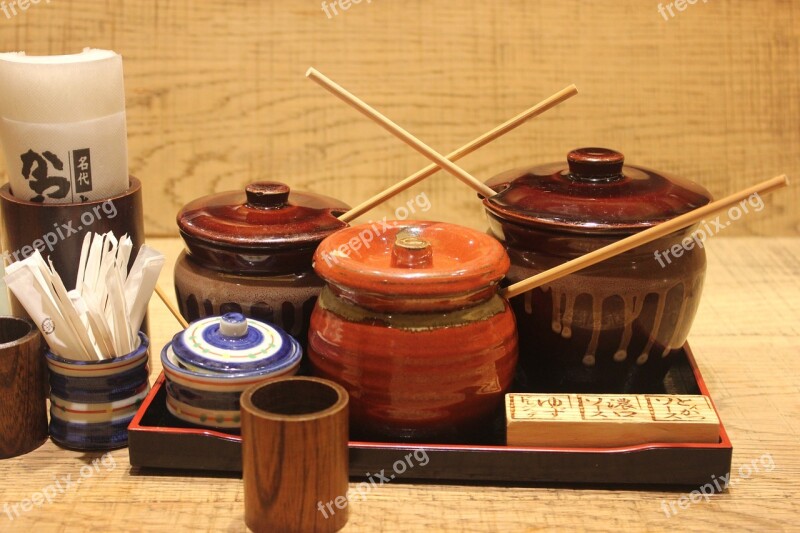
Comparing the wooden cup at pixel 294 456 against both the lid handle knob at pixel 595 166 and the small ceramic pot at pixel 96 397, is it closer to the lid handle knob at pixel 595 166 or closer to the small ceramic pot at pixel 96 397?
the small ceramic pot at pixel 96 397

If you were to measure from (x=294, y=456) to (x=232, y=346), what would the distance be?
0.19m

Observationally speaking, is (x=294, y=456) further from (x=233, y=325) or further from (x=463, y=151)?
(x=463, y=151)

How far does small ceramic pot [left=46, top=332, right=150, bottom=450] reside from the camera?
3.82 feet

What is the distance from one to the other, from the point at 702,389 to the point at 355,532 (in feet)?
1.57

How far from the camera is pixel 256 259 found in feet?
4.03

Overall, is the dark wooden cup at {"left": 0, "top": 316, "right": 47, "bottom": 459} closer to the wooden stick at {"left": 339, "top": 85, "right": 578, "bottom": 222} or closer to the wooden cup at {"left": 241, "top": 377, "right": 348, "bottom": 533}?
the wooden cup at {"left": 241, "top": 377, "right": 348, "bottom": 533}

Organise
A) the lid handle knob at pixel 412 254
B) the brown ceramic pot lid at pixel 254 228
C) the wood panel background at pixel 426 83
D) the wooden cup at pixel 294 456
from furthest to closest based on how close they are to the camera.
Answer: the wood panel background at pixel 426 83, the brown ceramic pot lid at pixel 254 228, the lid handle knob at pixel 412 254, the wooden cup at pixel 294 456

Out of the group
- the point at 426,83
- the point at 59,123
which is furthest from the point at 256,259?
the point at 426,83

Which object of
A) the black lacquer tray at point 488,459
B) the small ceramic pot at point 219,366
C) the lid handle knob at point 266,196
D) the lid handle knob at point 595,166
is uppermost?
the lid handle knob at point 595,166

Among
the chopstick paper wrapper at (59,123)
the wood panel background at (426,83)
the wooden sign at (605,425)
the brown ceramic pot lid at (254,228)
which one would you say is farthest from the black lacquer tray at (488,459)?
the wood panel background at (426,83)

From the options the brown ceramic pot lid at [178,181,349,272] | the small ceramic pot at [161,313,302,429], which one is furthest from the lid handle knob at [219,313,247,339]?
the brown ceramic pot lid at [178,181,349,272]

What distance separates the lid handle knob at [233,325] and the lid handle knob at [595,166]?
17.2 inches

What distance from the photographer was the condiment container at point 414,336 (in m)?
1.08

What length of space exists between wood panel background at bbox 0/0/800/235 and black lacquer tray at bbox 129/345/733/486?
1.03 m
